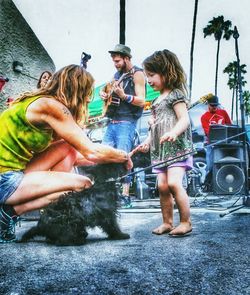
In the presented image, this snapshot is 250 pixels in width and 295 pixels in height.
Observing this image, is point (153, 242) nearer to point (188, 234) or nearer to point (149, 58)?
point (188, 234)

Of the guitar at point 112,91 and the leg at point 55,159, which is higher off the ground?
the guitar at point 112,91

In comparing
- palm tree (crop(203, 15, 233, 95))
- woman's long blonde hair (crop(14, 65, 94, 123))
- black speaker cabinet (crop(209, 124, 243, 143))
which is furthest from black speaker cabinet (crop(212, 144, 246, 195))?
palm tree (crop(203, 15, 233, 95))

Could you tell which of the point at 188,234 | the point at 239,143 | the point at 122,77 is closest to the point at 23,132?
the point at 188,234

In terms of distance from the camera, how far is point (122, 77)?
444 centimetres

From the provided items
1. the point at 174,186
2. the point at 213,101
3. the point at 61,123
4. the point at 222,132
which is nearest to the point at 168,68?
the point at 174,186

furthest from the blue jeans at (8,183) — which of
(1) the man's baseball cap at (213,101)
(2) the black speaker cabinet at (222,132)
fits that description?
(1) the man's baseball cap at (213,101)

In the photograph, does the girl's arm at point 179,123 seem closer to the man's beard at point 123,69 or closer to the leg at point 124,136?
the leg at point 124,136

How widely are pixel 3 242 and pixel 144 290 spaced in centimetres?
139

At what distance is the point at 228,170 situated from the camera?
683 cm

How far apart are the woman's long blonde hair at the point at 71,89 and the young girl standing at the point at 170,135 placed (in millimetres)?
642

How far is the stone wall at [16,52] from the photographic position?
274 inches

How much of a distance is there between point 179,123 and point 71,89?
33.5 inches

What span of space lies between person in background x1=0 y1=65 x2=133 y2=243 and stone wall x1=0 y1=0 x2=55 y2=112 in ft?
14.8

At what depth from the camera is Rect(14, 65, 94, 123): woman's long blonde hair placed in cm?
243
